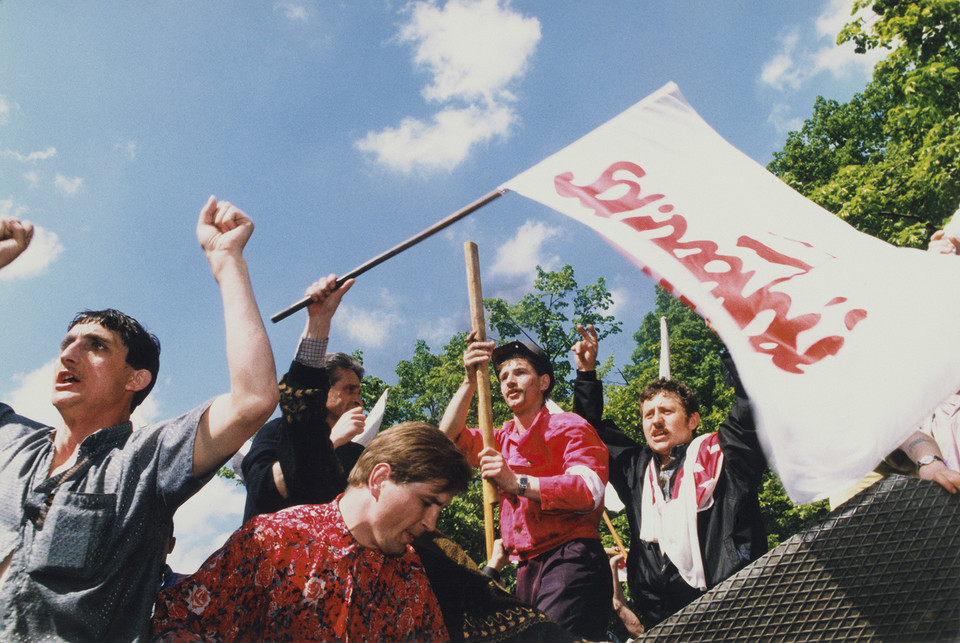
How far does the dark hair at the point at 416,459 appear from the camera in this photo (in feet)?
7.88

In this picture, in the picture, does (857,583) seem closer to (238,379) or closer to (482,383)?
(238,379)

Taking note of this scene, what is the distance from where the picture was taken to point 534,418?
3.87 metres

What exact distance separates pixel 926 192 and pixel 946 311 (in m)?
11.5

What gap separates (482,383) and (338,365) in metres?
0.75

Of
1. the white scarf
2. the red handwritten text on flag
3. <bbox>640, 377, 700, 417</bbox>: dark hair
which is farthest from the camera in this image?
<bbox>640, 377, 700, 417</bbox>: dark hair

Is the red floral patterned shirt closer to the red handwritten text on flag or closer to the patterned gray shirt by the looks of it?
the patterned gray shirt

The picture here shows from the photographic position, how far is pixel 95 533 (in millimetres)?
1915

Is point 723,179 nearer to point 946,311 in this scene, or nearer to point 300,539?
point 946,311

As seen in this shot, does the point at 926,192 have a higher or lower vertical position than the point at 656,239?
higher

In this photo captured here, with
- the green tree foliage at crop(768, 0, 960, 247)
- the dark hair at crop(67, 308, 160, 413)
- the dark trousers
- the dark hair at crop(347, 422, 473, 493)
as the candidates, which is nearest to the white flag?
the dark hair at crop(347, 422, 473, 493)

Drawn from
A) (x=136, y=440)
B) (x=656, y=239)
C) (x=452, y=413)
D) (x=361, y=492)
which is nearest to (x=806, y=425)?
(x=656, y=239)

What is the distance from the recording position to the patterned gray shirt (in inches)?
73.3

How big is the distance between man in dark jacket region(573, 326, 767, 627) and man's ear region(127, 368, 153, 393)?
2.10m

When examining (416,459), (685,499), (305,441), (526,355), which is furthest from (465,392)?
(416,459)
